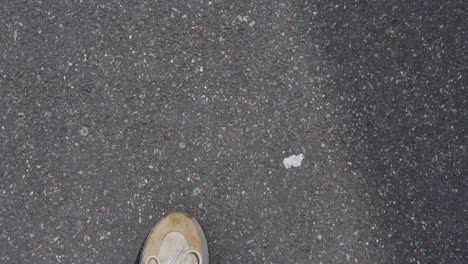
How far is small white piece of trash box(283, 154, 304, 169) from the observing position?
7.47 feet

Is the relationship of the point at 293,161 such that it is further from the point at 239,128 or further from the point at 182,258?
the point at 182,258

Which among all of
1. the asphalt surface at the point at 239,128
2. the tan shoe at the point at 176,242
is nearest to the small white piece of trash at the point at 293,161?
the asphalt surface at the point at 239,128

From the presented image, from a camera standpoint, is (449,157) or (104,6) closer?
(449,157)

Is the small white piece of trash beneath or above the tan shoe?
above

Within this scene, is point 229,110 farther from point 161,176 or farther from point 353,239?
point 353,239

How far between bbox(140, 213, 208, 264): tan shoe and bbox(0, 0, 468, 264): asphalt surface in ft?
0.17

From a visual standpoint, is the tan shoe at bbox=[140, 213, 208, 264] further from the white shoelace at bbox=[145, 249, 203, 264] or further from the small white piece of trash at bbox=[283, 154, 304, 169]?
the small white piece of trash at bbox=[283, 154, 304, 169]

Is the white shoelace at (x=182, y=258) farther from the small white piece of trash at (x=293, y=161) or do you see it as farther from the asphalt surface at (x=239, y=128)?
the small white piece of trash at (x=293, y=161)

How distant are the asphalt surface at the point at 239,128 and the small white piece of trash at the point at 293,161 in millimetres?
20

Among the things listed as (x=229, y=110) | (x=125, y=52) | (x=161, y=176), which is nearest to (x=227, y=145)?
(x=229, y=110)

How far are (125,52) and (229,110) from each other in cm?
51

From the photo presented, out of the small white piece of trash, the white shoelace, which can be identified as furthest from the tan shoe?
the small white piece of trash

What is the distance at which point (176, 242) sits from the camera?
2322 millimetres

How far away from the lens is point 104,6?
7.88 ft
